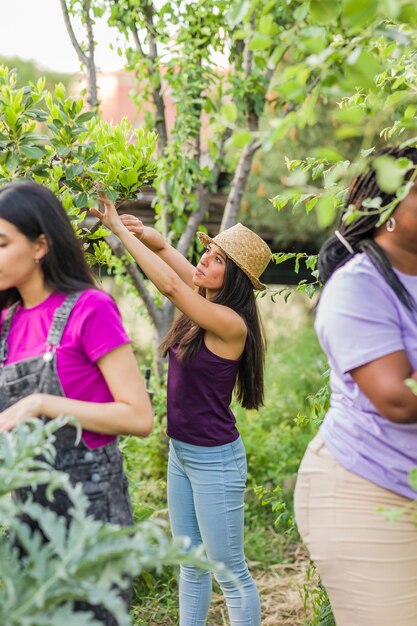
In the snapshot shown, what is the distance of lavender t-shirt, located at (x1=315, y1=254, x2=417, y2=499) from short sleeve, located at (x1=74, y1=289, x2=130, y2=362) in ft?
1.43

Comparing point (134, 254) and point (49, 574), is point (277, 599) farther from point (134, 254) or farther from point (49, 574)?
point (49, 574)

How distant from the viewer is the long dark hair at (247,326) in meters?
2.82

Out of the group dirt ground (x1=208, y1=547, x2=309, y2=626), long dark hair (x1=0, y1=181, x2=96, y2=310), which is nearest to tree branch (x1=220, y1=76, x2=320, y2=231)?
dirt ground (x1=208, y1=547, x2=309, y2=626)

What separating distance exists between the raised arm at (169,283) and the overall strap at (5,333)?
1.95ft

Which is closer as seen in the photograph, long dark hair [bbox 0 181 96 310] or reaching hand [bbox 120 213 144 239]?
long dark hair [bbox 0 181 96 310]

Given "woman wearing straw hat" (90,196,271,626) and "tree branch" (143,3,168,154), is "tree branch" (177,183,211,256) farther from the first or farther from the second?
"woman wearing straw hat" (90,196,271,626)

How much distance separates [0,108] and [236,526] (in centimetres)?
150

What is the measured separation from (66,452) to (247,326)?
107cm

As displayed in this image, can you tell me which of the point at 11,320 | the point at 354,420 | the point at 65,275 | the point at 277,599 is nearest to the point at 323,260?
the point at 354,420

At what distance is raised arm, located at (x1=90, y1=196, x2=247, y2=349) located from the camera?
2.59 m

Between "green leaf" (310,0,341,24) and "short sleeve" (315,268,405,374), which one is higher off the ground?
"green leaf" (310,0,341,24)

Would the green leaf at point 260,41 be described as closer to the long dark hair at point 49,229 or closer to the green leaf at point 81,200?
the long dark hair at point 49,229

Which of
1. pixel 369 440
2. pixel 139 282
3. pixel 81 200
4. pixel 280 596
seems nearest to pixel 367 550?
pixel 369 440

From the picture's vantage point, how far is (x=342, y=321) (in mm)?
1805
